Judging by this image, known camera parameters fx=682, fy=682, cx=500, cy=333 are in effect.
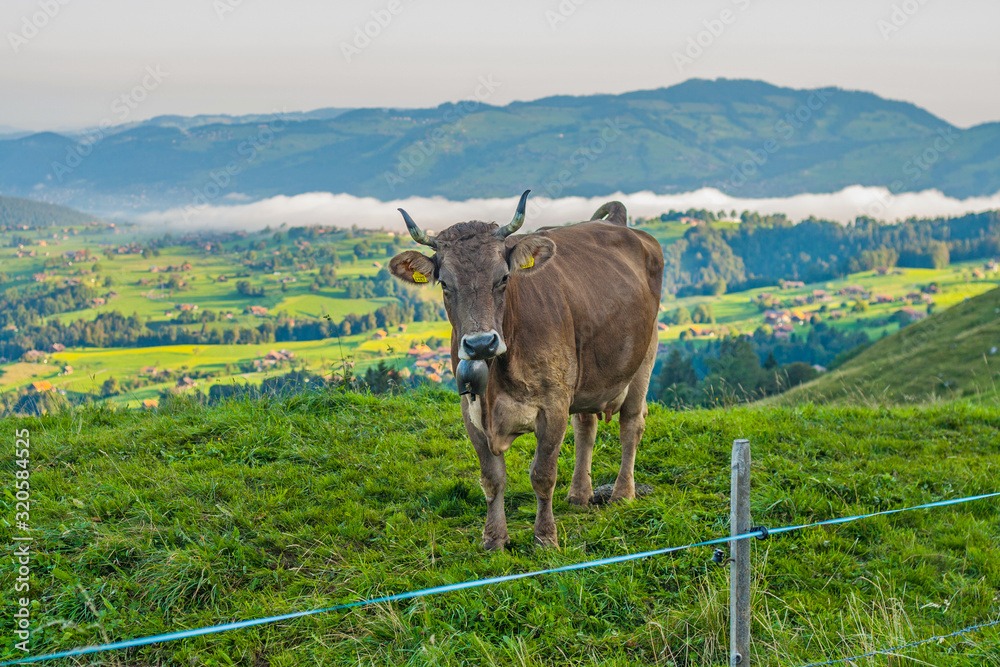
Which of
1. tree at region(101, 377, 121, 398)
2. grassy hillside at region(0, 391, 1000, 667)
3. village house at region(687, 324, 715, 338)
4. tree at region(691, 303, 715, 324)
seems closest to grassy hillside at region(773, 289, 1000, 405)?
grassy hillside at region(0, 391, 1000, 667)

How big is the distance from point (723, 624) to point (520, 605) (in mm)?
1436

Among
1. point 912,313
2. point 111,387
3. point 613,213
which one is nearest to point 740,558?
point 613,213

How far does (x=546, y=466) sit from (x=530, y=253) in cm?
187

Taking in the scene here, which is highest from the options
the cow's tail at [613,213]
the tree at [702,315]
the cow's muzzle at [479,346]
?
the cow's tail at [613,213]

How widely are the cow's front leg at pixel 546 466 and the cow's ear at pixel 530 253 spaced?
4.29 ft

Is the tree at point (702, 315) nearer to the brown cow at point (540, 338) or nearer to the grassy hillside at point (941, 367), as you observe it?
the grassy hillside at point (941, 367)

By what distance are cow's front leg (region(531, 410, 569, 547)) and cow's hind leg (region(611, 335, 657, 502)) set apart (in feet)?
4.17

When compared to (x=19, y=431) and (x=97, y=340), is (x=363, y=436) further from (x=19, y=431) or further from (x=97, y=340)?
(x=97, y=340)

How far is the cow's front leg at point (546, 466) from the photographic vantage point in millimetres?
5992

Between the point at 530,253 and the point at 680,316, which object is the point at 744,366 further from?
the point at 680,316

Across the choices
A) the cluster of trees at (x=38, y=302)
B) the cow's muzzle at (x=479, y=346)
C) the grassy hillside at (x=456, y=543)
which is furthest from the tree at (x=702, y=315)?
the cow's muzzle at (x=479, y=346)

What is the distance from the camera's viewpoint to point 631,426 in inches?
297

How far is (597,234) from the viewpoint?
768cm

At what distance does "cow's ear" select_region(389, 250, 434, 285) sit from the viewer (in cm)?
566
